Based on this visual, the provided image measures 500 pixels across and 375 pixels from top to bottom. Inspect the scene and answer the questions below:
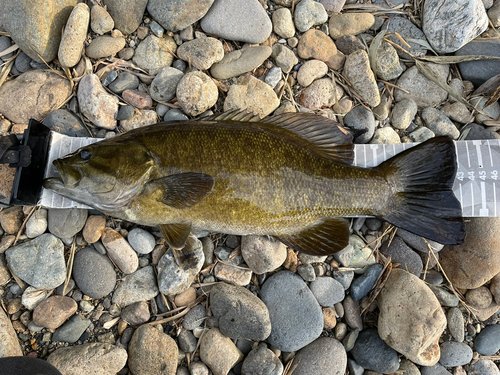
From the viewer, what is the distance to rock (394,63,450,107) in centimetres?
382

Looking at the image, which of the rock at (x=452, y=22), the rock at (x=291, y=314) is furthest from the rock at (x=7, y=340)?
the rock at (x=452, y=22)

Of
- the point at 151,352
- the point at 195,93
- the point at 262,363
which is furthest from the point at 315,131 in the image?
the point at 151,352

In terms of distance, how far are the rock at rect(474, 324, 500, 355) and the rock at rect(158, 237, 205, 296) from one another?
3179mm

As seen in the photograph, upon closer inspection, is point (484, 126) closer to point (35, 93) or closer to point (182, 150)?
point (182, 150)

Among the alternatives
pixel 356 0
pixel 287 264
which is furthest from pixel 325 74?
pixel 287 264

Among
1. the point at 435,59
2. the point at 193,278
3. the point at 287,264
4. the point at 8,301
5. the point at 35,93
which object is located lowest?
the point at 8,301

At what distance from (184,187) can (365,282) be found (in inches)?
86.4

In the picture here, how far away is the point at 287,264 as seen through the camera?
3520 millimetres

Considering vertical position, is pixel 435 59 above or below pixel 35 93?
above

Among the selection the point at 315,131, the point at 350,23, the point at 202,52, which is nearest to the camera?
the point at 315,131

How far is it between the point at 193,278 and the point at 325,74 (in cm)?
272

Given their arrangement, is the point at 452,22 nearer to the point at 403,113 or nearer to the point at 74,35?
the point at 403,113

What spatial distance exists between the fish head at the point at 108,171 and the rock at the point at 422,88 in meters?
3.00

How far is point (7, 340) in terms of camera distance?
3.07 metres
